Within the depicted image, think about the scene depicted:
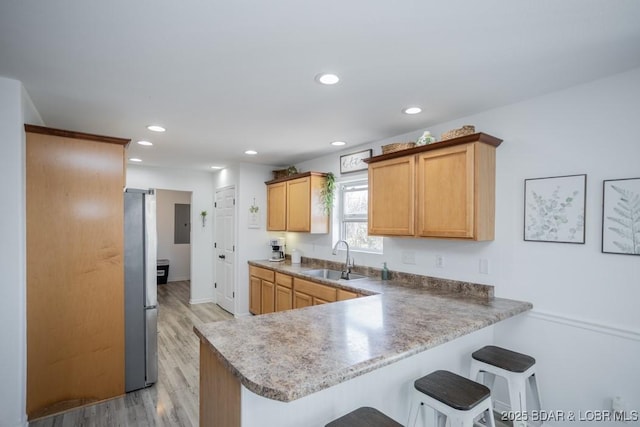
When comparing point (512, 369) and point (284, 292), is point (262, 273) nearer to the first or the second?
point (284, 292)

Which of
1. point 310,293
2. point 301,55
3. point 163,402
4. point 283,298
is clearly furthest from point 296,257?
point 301,55

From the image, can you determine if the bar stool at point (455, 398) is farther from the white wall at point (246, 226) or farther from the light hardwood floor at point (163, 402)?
the white wall at point (246, 226)

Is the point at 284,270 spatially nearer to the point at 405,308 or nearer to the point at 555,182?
the point at 405,308

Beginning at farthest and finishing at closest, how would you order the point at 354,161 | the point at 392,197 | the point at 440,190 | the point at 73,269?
the point at 354,161 < the point at 392,197 < the point at 440,190 < the point at 73,269

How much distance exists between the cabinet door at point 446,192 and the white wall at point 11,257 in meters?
3.01

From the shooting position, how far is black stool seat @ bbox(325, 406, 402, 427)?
1355 mm

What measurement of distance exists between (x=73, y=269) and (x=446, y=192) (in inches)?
121

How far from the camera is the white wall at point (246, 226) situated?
5.00 meters

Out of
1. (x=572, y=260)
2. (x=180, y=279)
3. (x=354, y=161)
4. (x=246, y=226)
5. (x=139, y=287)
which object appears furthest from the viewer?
(x=180, y=279)

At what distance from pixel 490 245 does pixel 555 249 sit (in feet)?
1.47

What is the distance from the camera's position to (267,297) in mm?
4477

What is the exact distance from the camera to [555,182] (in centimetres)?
223

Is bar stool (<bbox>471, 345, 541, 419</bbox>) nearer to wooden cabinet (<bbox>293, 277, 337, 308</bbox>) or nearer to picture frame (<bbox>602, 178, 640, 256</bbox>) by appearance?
picture frame (<bbox>602, 178, 640, 256</bbox>)

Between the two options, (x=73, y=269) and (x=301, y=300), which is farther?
(x=301, y=300)
